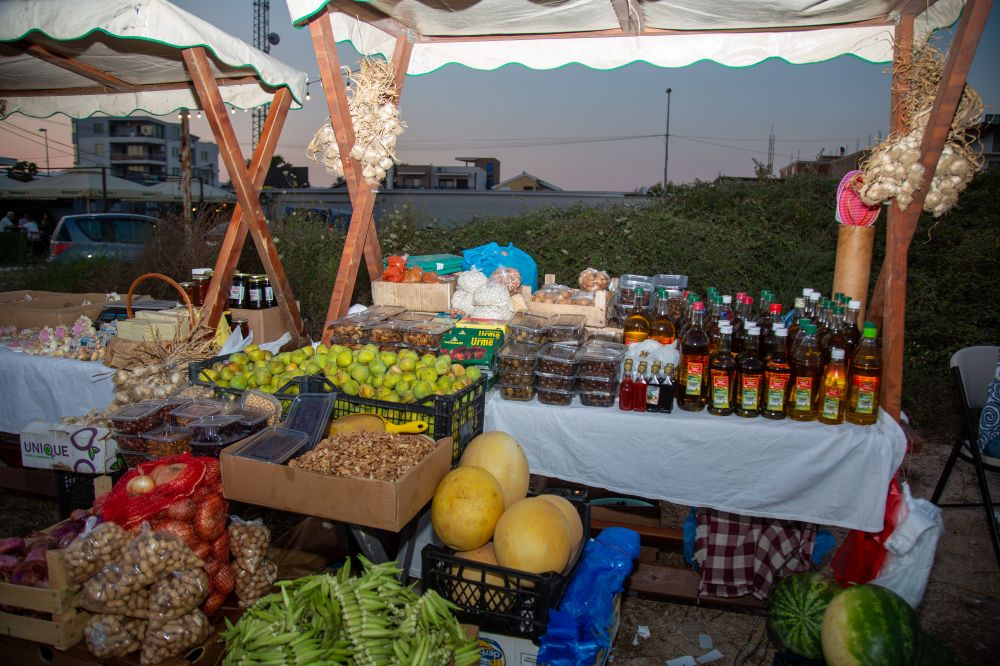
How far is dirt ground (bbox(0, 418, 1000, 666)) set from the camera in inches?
107

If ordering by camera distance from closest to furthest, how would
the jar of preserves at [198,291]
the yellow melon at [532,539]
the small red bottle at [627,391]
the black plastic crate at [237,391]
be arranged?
the yellow melon at [532,539] → the black plastic crate at [237,391] → the small red bottle at [627,391] → the jar of preserves at [198,291]

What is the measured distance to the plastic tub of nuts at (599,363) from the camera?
9.30ft

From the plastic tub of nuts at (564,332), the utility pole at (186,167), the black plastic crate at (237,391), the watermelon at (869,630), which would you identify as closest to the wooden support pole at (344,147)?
the black plastic crate at (237,391)

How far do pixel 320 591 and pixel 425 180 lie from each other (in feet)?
72.7

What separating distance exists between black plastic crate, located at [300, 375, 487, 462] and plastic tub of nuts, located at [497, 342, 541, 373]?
14cm

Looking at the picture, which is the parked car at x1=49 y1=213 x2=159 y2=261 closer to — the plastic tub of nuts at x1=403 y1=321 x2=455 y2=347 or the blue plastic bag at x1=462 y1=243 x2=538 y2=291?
the blue plastic bag at x1=462 y1=243 x2=538 y2=291

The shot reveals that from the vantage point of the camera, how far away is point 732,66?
380cm

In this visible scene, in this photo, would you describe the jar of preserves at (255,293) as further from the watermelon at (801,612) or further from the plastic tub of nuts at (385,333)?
the watermelon at (801,612)

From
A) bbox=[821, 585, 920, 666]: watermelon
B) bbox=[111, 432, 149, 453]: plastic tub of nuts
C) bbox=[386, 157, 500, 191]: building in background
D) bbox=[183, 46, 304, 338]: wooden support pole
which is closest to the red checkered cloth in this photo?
bbox=[821, 585, 920, 666]: watermelon

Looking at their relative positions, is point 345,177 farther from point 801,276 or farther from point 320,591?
point 801,276

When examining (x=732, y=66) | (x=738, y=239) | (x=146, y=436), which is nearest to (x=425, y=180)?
(x=738, y=239)

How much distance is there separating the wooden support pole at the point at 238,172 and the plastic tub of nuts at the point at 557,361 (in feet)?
6.17

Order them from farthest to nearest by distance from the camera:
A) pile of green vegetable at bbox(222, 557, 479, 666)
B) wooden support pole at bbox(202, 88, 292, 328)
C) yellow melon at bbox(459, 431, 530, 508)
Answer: wooden support pole at bbox(202, 88, 292, 328), yellow melon at bbox(459, 431, 530, 508), pile of green vegetable at bbox(222, 557, 479, 666)

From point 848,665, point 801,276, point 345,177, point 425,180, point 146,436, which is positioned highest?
point 425,180
